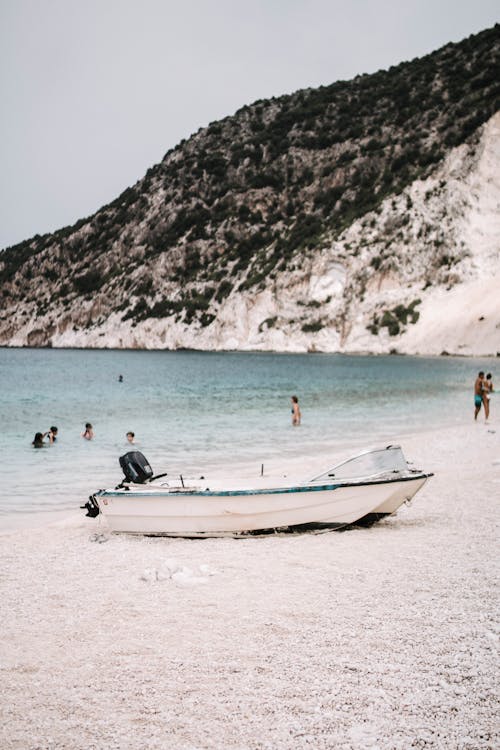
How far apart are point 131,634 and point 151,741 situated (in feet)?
5.93

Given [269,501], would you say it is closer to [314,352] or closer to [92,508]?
[92,508]

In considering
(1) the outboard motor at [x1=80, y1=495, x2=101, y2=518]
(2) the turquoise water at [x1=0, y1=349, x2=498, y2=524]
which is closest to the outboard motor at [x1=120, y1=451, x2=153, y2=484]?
(1) the outboard motor at [x1=80, y1=495, x2=101, y2=518]

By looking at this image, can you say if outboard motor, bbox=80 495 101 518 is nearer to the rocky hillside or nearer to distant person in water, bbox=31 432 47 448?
distant person in water, bbox=31 432 47 448

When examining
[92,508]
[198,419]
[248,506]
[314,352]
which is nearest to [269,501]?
[248,506]

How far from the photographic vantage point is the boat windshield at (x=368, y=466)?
9.37m

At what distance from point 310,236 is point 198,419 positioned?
79.9 meters

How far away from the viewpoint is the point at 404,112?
10994 centimetres

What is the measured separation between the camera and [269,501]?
30.0 feet

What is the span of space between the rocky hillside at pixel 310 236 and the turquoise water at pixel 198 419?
37.0 m

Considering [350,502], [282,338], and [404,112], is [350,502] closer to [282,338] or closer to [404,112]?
[282,338]

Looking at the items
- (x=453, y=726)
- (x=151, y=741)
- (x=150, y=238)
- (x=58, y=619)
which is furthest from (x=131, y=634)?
(x=150, y=238)

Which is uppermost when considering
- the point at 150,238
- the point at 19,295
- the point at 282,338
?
the point at 150,238

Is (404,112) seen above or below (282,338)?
above

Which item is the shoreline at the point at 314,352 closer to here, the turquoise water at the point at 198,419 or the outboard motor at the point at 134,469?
the turquoise water at the point at 198,419
